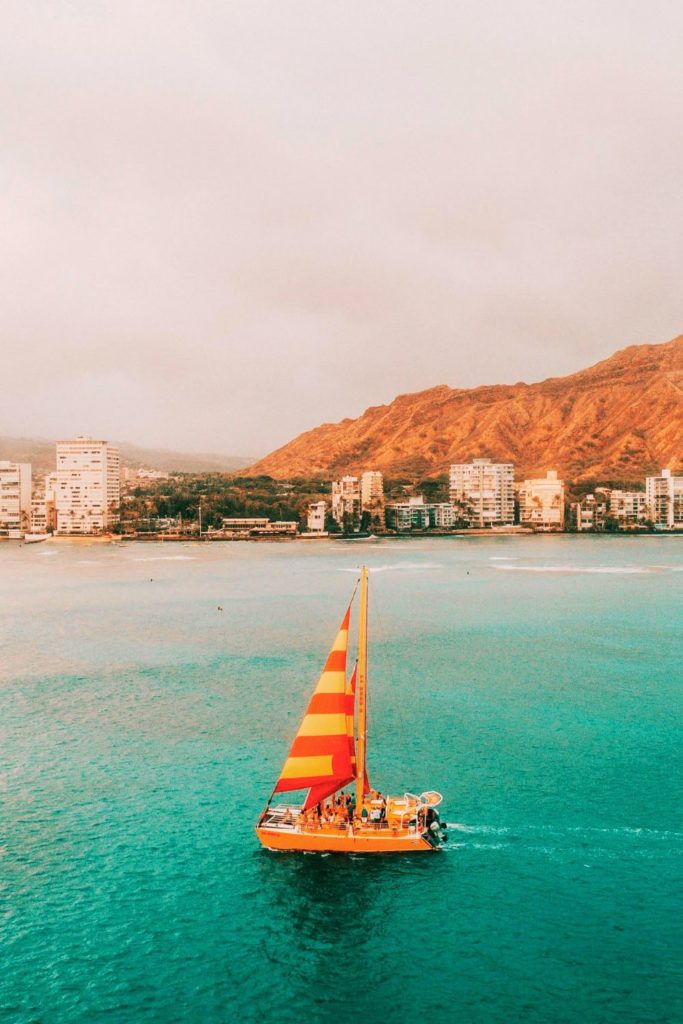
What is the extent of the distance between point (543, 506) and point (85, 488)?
81.7 m

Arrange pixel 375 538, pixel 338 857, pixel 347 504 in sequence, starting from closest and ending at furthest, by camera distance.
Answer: pixel 338 857 → pixel 375 538 → pixel 347 504

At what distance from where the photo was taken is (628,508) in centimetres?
15225

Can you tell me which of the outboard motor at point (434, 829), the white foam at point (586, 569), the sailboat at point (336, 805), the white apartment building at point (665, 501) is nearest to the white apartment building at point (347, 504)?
the white apartment building at point (665, 501)

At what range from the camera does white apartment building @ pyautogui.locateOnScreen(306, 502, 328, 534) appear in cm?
14312

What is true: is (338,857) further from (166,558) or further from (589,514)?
(589,514)

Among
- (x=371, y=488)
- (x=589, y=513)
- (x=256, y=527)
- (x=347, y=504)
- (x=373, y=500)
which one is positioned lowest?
(x=256, y=527)

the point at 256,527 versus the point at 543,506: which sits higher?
the point at 543,506

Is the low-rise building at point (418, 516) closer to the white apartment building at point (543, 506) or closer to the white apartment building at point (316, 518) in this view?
the white apartment building at point (316, 518)

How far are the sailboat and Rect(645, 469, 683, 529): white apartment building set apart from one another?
142216 millimetres

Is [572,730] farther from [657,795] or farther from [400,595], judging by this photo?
[400,595]

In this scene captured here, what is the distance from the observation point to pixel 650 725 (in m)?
26.0

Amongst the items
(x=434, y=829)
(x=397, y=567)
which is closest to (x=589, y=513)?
(x=397, y=567)

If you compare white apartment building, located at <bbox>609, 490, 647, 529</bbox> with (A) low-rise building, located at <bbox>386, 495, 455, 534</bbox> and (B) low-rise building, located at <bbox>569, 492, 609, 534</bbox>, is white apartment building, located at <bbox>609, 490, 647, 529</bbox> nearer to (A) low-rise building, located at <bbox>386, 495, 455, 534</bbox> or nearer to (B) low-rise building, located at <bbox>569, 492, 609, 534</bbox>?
(B) low-rise building, located at <bbox>569, 492, 609, 534</bbox>

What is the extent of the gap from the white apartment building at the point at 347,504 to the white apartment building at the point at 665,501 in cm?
5165
